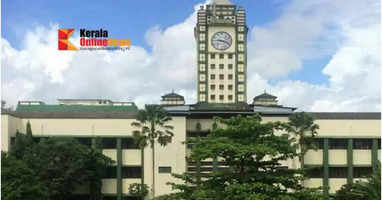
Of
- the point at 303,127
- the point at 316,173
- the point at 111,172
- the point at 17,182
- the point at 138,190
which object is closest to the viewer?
the point at 17,182

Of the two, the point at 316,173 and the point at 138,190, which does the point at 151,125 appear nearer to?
the point at 138,190

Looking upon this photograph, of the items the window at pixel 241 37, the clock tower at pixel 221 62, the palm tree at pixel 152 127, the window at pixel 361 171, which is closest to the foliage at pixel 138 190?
the palm tree at pixel 152 127

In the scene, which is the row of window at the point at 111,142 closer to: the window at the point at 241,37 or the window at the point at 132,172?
the window at the point at 132,172

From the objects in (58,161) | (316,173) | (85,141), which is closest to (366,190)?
(316,173)

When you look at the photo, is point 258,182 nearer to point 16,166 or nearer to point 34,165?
point 16,166

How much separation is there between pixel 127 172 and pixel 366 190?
102 ft

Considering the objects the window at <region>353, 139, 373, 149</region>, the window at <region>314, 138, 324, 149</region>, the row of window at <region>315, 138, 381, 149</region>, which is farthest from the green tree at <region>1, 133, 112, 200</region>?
the window at <region>353, 139, 373, 149</region>

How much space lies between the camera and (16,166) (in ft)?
110

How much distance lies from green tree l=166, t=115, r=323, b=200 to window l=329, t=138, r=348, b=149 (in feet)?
118

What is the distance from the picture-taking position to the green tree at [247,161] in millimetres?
19734

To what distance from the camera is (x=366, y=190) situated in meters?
34.1

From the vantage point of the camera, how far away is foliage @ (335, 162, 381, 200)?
31.6 metres

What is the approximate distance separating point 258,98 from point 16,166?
167ft

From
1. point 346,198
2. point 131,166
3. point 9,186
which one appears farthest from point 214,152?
point 131,166
